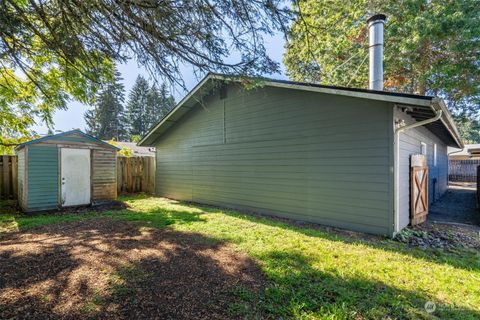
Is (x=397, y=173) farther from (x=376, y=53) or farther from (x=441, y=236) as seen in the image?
(x=376, y=53)

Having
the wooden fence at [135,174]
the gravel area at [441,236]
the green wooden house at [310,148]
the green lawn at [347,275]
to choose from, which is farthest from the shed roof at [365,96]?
the wooden fence at [135,174]

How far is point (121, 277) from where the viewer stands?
113 inches

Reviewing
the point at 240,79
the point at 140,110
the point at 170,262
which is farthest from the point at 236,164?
the point at 140,110

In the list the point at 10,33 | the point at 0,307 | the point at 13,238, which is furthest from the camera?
the point at 13,238

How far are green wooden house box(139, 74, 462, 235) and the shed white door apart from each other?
11.2ft

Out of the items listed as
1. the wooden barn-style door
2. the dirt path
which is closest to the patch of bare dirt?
the wooden barn-style door

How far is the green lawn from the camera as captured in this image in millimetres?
2387

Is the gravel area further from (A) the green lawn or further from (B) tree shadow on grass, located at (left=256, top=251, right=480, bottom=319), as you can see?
(B) tree shadow on grass, located at (left=256, top=251, right=480, bottom=319)

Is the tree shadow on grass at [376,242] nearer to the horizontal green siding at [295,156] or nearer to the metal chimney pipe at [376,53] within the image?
the horizontal green siding at [295,156]

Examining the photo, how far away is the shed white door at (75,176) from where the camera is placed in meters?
7.29

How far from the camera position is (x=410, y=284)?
290cm

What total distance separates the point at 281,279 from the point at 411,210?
14.2 feet

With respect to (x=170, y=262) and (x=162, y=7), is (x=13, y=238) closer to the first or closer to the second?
(x=170, y=262)

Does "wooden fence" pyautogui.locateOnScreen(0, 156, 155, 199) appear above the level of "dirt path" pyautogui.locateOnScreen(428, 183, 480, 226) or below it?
above
